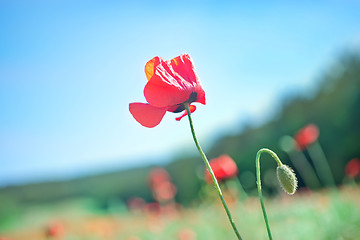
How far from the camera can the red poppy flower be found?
3.27 ft

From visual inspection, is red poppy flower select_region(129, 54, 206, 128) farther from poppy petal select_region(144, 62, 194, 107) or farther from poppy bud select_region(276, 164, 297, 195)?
poppy bud select_region(276, 164, 297, 195)

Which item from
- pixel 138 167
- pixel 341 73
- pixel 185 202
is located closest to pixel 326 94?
pixel 341 73

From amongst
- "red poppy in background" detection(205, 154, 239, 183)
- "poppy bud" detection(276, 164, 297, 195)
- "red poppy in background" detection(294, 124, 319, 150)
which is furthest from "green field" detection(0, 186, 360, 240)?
"poppy bud" detection(276, 164, 297, 195)

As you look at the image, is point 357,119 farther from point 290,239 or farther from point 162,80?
point 162,80

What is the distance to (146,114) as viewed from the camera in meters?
1.05

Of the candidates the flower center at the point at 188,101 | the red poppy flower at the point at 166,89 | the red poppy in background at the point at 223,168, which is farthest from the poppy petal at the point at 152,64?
the red poppy in background at the point at 223,168

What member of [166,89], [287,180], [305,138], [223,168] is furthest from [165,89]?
[305,138]

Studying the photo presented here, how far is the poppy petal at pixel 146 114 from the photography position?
3.42 ft

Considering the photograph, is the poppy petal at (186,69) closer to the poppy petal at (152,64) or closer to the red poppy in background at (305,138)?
the poppy petal at (152,64)

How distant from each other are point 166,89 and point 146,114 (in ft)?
0.32

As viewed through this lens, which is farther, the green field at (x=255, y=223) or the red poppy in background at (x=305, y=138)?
the red poppy in background at (x=305, y=138)

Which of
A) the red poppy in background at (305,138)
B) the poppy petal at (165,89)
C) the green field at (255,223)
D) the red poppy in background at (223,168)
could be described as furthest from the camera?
the red poppy in background at (305,138)

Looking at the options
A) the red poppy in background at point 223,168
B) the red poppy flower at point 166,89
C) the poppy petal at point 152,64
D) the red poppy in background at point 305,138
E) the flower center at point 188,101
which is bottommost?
the red poppy in background at point 305,138

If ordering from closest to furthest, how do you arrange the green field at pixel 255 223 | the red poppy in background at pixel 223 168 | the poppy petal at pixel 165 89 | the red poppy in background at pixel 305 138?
the poppy petal at pixel 165 89 → the red poppy in background at pixel 223 168 → the green field at pixel 255 223 → the red poppy in background at pixel 305 138
